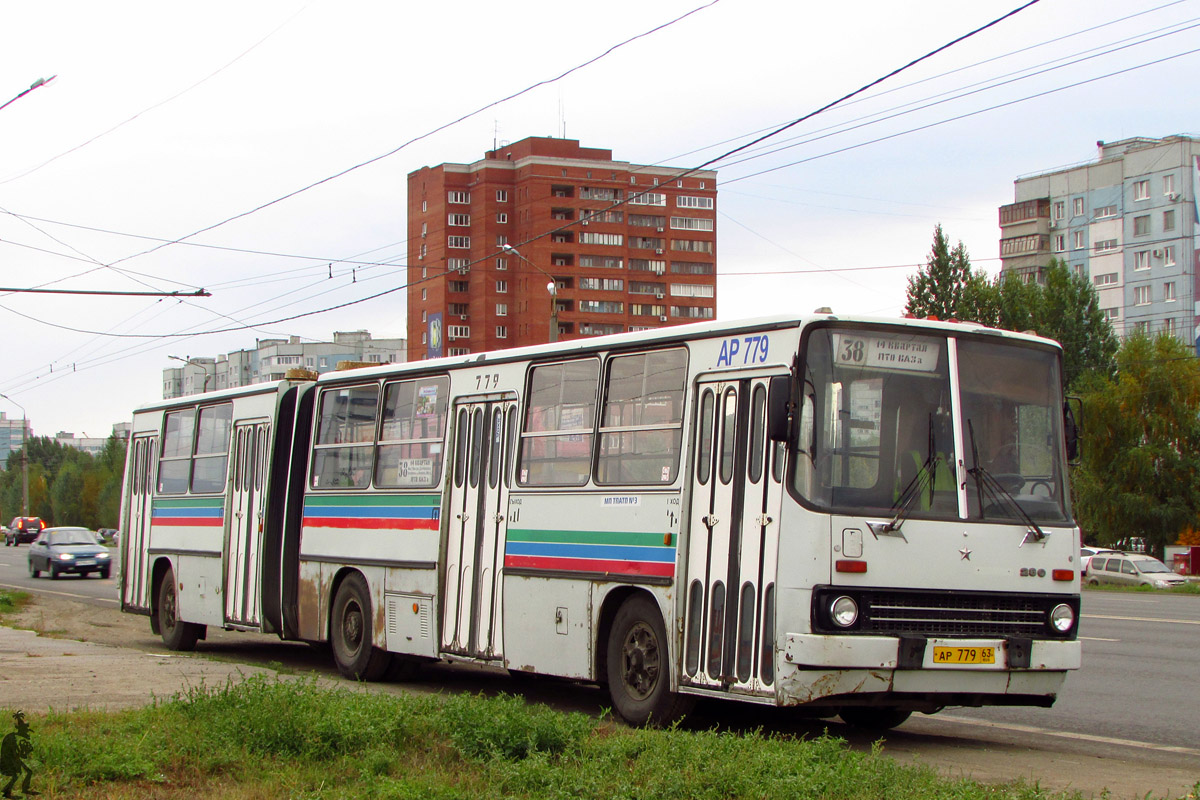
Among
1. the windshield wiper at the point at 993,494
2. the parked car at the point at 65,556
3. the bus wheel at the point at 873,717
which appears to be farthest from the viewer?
the parked car at the point at 65,556

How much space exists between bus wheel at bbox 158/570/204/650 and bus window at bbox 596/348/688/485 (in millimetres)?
9150

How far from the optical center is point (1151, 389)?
56969 millimetres

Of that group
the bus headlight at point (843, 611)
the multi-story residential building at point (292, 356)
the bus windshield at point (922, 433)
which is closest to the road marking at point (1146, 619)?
the bus windshield at point (922, 433)

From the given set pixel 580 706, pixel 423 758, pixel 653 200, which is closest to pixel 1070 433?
pixel 580 706

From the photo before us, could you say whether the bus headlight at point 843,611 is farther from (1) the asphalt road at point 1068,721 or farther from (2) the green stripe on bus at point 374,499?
(2) the green stripe on bus at point 374,499

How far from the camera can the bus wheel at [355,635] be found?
46.5ft

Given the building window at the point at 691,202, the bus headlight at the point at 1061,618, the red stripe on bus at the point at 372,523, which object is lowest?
the bus headlight at the point at 1061,618

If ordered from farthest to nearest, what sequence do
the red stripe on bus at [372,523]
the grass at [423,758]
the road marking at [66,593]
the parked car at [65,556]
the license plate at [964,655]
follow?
the parked car at [65,556], the road marking at [66,593], the red stripe on bus at [372,523], the license plate at [964,655], the grass at [423,758]

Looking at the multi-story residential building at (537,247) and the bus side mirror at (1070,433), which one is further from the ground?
the multi-story residential building at (537,247)

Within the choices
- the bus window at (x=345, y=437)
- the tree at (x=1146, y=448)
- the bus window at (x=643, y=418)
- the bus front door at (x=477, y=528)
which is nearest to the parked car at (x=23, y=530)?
the tree at (x=1146, y=448)

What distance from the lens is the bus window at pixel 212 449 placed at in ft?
58.0

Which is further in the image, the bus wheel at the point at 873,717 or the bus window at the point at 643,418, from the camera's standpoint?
the bus wheel at the point at 873,717

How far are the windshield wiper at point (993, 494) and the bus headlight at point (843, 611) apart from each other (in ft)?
3.96

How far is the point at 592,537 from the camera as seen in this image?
1102 centimetres
